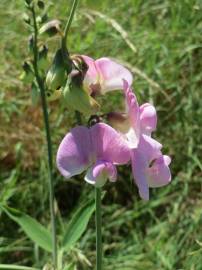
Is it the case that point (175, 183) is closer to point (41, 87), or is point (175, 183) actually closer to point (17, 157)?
point (17, 157)

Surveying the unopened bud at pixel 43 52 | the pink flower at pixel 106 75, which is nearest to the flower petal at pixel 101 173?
the pink flower at pixel 106 75

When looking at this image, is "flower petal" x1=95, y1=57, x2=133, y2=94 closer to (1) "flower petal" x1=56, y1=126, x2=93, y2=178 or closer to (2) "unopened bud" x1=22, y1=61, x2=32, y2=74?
(1) "flower petal" x1=56, y1=126, x2=93, y2=178

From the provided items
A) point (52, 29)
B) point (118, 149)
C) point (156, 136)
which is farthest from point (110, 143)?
point (156, 136)

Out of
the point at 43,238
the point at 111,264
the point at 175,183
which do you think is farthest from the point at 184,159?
the point at 43,238

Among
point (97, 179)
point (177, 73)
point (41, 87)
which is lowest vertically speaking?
point (177, 73)

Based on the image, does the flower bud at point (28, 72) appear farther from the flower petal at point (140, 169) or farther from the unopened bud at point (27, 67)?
the flower petal at point (140, 169)

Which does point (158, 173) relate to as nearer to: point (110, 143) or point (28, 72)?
point (110, 143)

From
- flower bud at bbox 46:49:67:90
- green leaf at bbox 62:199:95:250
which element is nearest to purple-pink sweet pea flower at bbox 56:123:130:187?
flower bud at bbox 46:49:67:90
